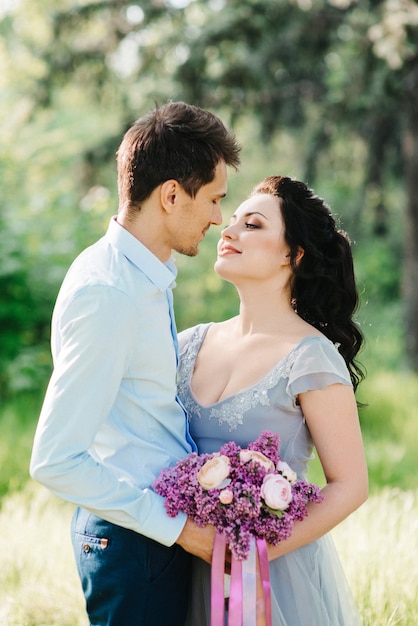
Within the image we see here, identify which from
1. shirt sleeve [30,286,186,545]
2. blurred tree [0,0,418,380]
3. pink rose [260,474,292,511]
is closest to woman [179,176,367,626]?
pink rose [260,474,292,511]

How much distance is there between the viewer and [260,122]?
11359mm

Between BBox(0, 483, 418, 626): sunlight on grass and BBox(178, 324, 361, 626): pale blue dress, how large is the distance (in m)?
0.75

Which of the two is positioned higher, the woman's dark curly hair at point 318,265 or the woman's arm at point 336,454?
the woman's dark curly hair at point 318,265

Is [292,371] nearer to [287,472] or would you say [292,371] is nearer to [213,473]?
[287,472]

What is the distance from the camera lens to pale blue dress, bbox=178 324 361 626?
282 centimetres

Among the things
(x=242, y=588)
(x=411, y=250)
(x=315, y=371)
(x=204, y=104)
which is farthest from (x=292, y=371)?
(x=411, y=250)

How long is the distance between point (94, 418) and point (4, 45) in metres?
14.5

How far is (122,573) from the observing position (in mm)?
2488

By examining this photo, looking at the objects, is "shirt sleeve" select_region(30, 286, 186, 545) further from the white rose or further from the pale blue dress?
the pale blue dress

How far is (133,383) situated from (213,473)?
362mm

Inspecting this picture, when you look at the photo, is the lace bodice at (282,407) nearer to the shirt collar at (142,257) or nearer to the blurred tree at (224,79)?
the shirt collar at (142,257)

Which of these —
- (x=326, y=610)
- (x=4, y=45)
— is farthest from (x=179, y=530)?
(x=4, y=45)

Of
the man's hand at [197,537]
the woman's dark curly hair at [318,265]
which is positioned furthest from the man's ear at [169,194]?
the man's hand at [197,537]

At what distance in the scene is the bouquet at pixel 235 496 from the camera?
243 cm
